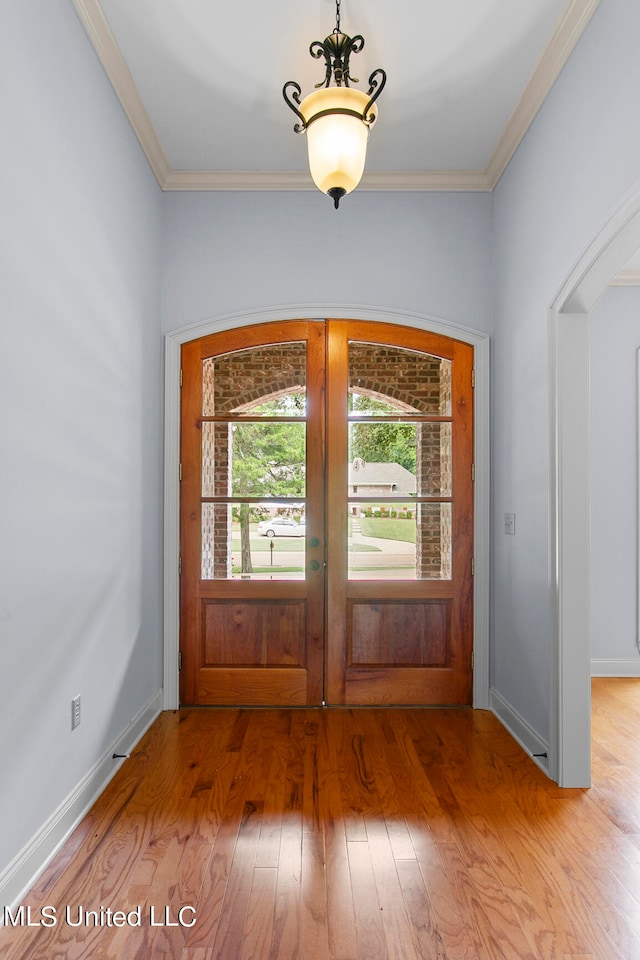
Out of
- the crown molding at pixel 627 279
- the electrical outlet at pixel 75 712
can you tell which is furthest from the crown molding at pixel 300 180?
the electrical outlet at pixel 75 712

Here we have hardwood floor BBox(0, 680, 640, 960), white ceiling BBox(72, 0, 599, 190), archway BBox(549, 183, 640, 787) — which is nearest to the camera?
hardwood floor BBox(0, 680, 640, 960)

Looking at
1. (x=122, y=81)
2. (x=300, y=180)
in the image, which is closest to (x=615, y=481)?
(x=300, y=180)

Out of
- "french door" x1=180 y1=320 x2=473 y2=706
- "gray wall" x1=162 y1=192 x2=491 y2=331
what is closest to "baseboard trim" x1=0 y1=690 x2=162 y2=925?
"french door" x1=180 y1=320 x2=473 y2=706

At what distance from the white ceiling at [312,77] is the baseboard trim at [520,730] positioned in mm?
2883

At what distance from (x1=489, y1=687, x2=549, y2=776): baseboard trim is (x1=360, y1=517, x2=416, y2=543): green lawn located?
102 cm

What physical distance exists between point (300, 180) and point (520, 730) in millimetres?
3168

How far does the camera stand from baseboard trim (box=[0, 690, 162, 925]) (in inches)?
74.3

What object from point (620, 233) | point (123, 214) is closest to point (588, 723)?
point (620, 233)

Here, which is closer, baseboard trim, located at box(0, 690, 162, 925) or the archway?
baseboard trim, located at box(0, 690, 162, 925)

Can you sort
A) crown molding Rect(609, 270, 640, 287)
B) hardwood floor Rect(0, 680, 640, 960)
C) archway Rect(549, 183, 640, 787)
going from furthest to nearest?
crown molding Rect(609, 270, 640, 287)
archway Rect(549, 183, 640, 787)
hardwood floor Rect(0, 680, 640, 960)

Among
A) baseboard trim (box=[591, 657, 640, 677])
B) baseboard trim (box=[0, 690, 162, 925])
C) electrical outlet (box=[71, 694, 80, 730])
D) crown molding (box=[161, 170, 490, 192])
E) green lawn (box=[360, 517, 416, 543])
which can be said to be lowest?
baseboard trim (box=[591, 657, 640, 677])

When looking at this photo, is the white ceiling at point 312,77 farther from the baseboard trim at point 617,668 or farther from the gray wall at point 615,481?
the baseboard trim at point 617,668

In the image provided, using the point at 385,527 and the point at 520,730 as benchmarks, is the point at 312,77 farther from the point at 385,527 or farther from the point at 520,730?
the point at 520,730

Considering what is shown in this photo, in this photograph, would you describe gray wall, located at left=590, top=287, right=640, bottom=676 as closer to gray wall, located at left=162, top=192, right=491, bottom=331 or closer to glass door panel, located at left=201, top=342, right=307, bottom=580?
gray wall, located at left=162, top=192, right=491, bottom=331
